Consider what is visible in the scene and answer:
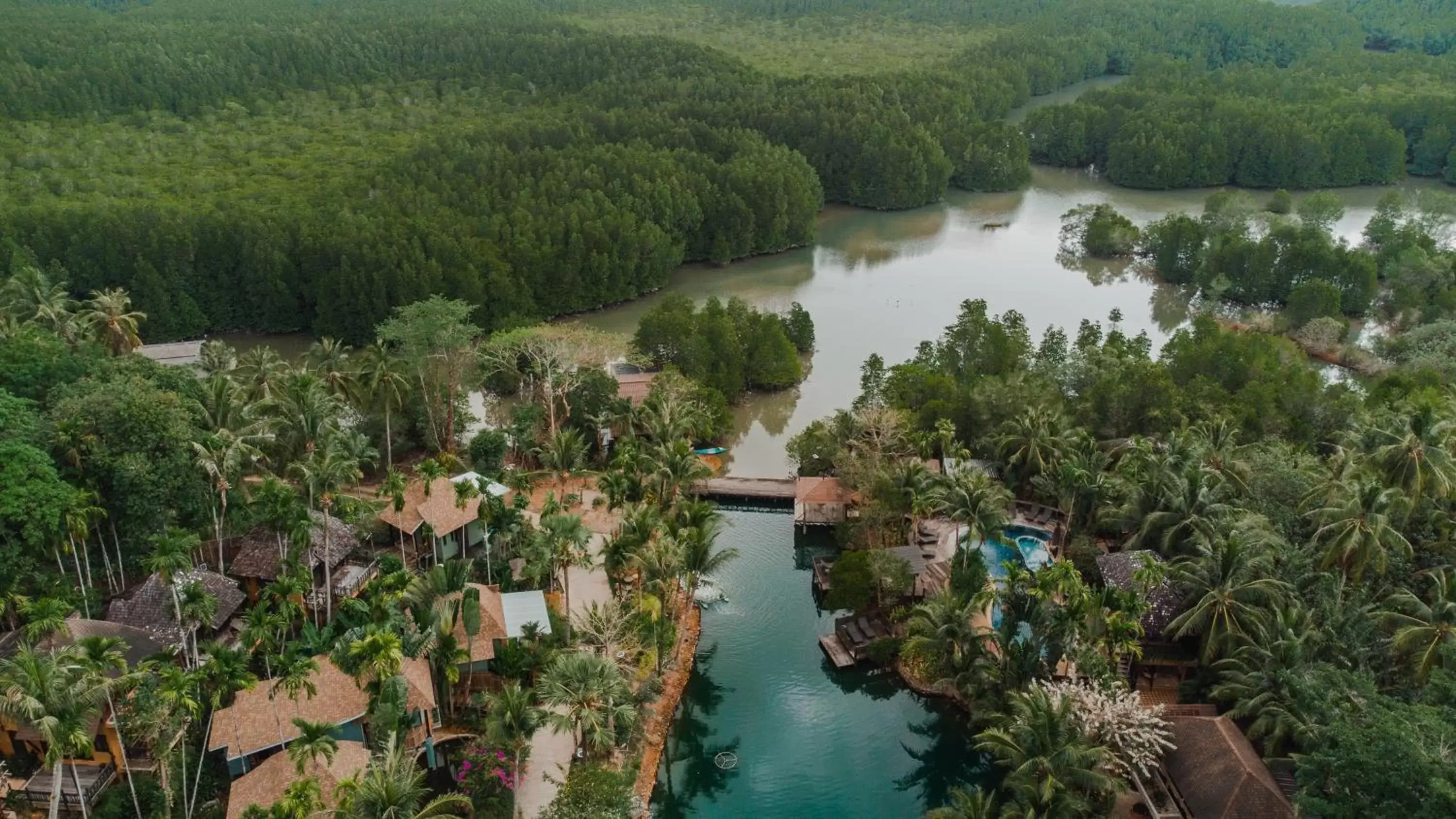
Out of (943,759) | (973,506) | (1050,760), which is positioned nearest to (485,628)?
(943,759)

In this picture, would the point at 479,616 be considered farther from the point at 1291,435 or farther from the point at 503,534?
the point at 1291,435

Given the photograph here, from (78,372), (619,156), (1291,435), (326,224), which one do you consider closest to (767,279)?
(619,156)

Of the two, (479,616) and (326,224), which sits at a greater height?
(326,224)

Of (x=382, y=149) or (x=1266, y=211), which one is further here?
(x=382, y=149)

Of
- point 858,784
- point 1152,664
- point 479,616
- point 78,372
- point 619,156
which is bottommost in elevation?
point 858,784

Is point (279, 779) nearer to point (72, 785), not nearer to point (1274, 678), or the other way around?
point (72, 785)

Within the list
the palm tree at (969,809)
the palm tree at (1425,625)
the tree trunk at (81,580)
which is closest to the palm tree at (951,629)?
the palm tree at (969,809)

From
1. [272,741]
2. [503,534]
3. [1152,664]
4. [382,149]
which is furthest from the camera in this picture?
[382,149]
